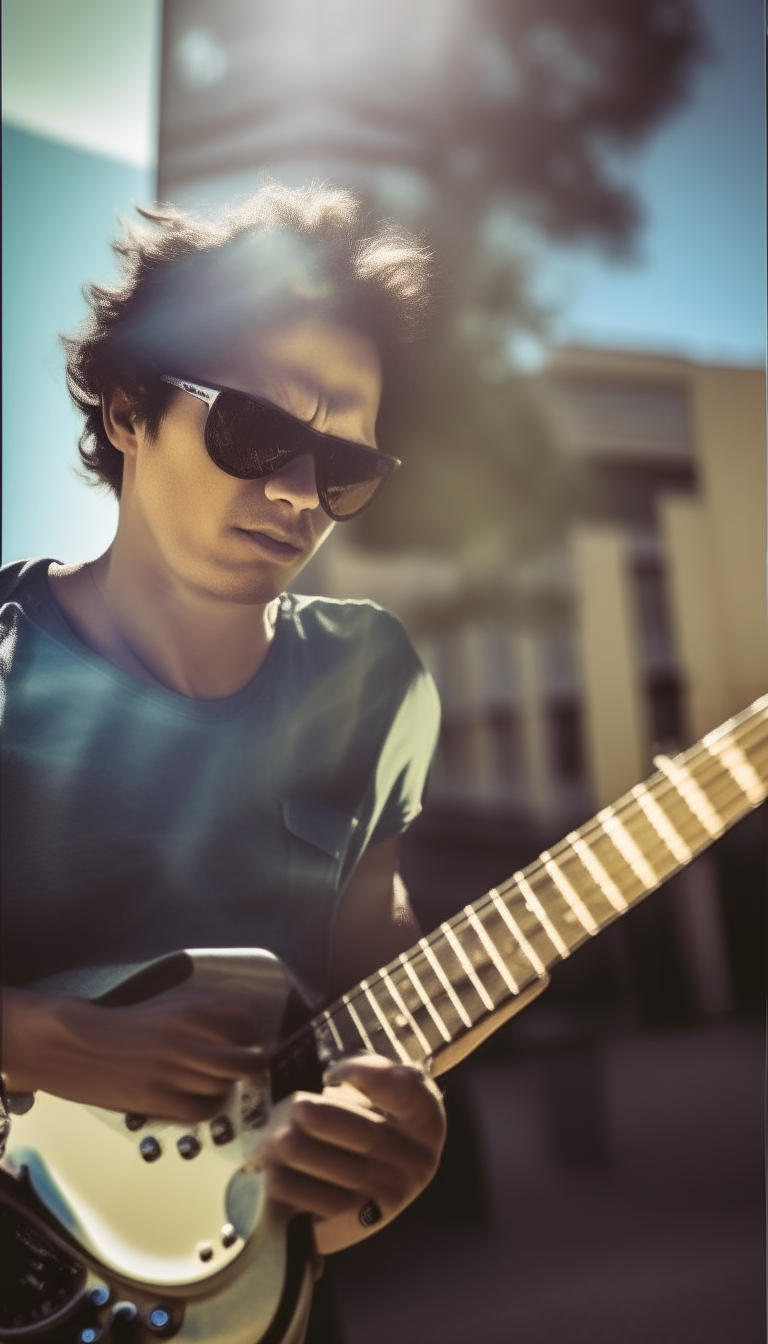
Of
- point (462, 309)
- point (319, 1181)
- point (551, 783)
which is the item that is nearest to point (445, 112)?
point (462, 309)

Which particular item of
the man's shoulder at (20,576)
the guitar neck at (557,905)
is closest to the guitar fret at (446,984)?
the guitar neck at (557,905)

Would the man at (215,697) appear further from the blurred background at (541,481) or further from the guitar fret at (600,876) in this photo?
the guitar fret at (600,876)

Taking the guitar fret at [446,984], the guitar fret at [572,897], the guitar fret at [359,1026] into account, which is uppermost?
the guitar fret at [572,897]

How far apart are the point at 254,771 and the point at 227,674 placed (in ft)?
0.47

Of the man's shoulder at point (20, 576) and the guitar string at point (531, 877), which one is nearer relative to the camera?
the guitar string at point (531, 877)

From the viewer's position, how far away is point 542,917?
1.15 m

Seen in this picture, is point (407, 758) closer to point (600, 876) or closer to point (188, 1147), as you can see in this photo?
point (600, 876)

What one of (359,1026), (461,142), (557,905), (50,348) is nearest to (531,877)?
(557,905)

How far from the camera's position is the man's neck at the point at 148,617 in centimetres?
131

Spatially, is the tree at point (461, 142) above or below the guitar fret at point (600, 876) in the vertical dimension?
above

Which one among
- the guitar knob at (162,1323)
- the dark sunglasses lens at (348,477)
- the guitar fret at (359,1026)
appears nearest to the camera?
the guitar knob at (162,1323)

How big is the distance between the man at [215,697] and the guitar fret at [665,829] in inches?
14.7

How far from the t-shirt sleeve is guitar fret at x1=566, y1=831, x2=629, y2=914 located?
306 millimetres

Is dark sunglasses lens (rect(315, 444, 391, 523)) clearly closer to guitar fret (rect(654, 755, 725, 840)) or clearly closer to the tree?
the tree
